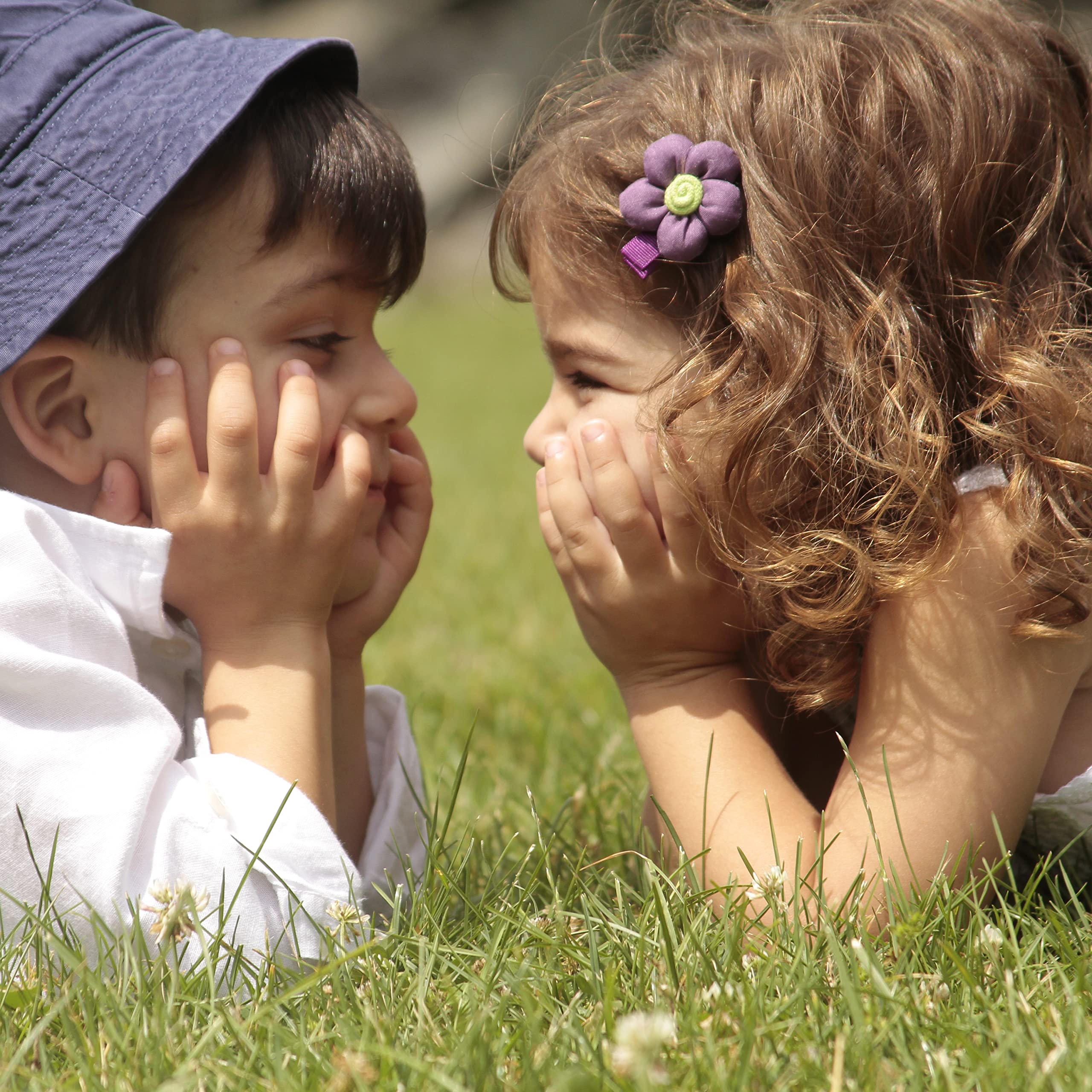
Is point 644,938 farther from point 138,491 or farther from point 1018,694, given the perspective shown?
point 138,491

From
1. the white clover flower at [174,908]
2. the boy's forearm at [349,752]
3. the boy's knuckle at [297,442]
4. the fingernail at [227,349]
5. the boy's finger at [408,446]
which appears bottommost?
the boy's forearm at [349,752]

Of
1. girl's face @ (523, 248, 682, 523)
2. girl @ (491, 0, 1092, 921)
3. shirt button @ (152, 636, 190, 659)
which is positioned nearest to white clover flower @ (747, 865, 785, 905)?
girl @ (491, 0, 1092, 921)

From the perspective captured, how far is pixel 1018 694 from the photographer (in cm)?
182

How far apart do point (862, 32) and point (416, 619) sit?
2.74 metres

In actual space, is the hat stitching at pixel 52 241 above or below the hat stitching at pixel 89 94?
below

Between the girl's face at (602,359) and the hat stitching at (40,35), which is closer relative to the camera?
the hat stitching at (40,35)

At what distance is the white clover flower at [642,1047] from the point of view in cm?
119

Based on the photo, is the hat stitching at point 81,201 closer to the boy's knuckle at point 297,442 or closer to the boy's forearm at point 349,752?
the boy's knuckle at point 297,442

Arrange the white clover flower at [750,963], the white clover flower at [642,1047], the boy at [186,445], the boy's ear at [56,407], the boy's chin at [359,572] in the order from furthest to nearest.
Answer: the boy's chin at [359,572], the boy's ear at [56,407], the boy at [186,445], the white clover flower at [750,963], the white clover flower at [642,1047]

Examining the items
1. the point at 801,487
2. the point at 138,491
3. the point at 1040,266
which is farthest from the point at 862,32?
the point at 138,491

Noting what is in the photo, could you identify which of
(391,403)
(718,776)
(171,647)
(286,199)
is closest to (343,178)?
(286,199)

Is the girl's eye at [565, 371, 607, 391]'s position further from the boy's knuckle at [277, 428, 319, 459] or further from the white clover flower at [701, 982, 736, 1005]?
the white clover flower at [701, 982, 736, 1005]

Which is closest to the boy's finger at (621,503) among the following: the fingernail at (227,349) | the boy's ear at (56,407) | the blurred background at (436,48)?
the fingernail at (227,349)

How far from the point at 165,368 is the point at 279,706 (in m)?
0.57
